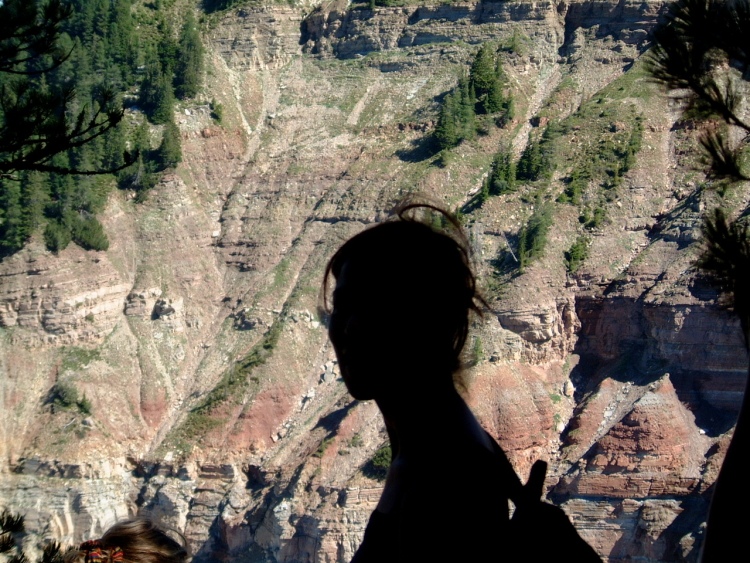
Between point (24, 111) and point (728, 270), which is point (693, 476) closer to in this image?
point (24, 111)

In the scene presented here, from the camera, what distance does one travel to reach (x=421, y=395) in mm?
5434

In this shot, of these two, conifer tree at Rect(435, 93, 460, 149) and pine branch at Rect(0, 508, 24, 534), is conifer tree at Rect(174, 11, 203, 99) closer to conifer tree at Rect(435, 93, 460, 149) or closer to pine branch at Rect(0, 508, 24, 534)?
conifer tree at Rect(435, 93, 460, 149)

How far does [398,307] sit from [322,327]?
6085cm

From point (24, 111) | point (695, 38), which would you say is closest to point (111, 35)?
point (24, 111)

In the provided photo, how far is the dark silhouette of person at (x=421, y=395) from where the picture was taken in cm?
506

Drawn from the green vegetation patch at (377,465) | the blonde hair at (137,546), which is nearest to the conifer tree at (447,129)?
the green vegetation patch at (377,465)

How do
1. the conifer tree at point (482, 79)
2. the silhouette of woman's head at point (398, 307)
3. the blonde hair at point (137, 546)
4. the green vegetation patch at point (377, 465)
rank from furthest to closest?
1. the conifer tree at point (482, 79)
2. the green vegetation patch at point (377, 465)
3. the blonde hair at point (137, 546)
4. the silhouette of woman's head at point (398, 307)

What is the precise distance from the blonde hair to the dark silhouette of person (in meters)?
1.98

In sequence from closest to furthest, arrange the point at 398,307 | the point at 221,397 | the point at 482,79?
the point at 398,307 < the point at 221,397 < the point at 482,79

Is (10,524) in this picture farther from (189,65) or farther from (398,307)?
(189,65)

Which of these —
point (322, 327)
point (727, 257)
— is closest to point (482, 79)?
point (322, 327)

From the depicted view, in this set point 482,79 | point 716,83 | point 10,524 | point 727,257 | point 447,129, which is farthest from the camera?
point 482,79

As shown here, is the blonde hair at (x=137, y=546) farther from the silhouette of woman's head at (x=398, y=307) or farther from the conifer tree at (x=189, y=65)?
the conifer tree at (x=189, y=65)

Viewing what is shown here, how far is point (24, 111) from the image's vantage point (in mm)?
13000
